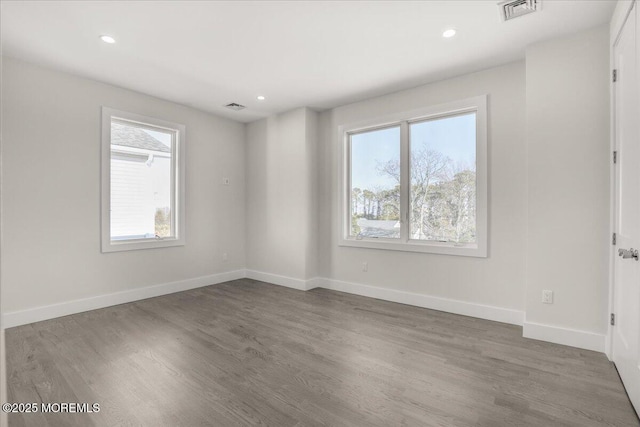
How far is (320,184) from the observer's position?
5.21 metres

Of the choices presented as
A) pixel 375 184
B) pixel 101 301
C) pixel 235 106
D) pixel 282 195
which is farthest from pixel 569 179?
pixel 101 301

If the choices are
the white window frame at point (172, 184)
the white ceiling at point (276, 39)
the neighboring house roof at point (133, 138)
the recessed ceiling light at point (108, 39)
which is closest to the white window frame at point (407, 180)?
the white ceiling at point (276, 39)

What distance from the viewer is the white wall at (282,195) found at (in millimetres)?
5059

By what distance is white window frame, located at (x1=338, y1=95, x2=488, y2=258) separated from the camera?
3750mm

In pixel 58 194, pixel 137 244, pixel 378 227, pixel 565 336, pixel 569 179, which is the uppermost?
pixel 569 179

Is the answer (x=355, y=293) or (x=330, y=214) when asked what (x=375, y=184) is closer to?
(x=330, y=214)

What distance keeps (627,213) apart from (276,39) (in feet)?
9.99

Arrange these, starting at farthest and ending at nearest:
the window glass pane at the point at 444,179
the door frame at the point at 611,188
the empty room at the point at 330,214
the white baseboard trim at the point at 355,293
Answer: the window glass pane at the point at 444,179
the white baseboard trim at the point at 355,293
the door frame at the point at 611,188
the empty room at the point at 330,214

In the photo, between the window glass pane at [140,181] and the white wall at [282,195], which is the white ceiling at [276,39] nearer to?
the window glass pane at [140,181]

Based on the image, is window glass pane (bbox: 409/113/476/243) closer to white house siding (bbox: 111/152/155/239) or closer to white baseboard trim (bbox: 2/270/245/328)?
white baseboard trim (bbox: 2/270/245/328)

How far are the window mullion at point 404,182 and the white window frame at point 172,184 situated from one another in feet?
9.80

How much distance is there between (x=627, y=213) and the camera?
2447mm

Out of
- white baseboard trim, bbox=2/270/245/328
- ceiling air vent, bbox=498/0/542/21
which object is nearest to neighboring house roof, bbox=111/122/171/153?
white baseboard trim, bbox=2/270/245/328

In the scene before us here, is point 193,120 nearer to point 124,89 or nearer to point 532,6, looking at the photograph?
point 124,89
